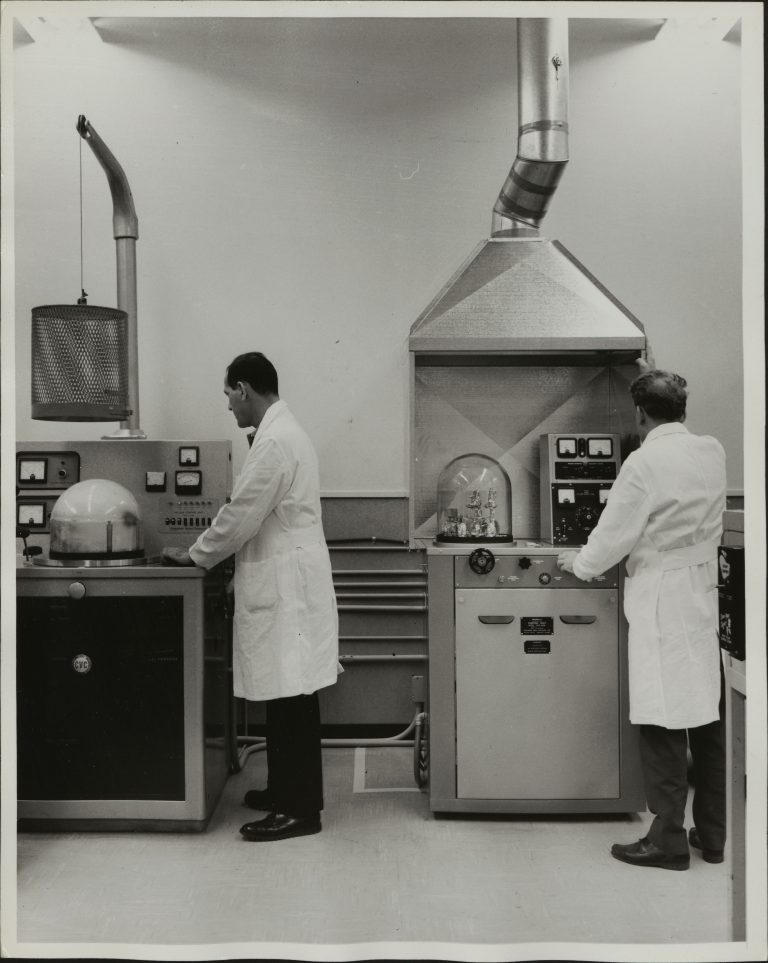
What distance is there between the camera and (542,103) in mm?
2988

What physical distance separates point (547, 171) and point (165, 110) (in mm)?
1875

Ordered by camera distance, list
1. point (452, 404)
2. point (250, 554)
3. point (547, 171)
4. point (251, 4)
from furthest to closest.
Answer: point (452, 404) → point (547, 171) → point (250, 554) → point (251, 4)

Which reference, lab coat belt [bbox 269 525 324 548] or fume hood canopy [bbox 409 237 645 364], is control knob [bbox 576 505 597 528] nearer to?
fume hood canopy [bbox 409 237 645 364]

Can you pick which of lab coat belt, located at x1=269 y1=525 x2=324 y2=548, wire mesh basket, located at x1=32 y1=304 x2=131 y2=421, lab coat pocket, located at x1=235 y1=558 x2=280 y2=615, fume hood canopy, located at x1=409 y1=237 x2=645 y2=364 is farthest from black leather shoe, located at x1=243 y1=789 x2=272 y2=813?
fume hood canopy, located at x1=409 y1=237 x2=645 y2=364

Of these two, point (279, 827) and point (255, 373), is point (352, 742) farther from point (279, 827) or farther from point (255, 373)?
point (255, 373)

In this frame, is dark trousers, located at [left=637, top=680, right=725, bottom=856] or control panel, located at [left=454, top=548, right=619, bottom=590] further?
control panel, located at [left=454, top=548, right=619, bottom=590]

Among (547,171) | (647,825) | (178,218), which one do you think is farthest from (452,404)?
(647,825)

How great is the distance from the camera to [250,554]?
2.77m

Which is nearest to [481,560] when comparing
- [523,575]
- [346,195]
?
[523,575]

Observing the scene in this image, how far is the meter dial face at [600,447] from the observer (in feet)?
10.5

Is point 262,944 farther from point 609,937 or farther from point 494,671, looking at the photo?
point 494,671

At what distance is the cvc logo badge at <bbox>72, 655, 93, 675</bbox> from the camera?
2729 mm

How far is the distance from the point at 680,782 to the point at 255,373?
6.33ft

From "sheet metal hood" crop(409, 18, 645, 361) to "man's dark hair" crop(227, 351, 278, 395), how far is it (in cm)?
53
